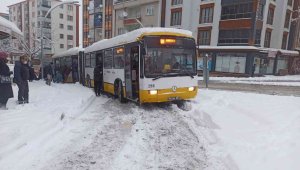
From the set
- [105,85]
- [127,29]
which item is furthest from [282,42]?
[105,85]

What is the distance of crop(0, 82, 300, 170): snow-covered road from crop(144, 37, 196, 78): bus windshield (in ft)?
4.76

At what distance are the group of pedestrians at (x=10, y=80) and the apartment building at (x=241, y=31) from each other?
26.9 m

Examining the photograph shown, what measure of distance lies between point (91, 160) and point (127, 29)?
44.9 m

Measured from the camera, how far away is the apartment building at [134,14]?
141ft

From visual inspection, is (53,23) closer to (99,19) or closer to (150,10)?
(99,19)

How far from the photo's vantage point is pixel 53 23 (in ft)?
252

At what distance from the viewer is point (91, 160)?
489 cm

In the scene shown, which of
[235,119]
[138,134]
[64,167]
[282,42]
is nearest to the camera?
[64,167]

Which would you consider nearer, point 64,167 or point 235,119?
point 64,167

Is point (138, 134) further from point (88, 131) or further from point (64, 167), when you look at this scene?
point (64, 167)

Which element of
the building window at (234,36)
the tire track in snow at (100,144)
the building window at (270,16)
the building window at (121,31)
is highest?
the building window at (270,16)

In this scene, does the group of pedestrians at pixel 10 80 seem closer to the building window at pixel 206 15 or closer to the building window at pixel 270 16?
the building window at pixel 206 15

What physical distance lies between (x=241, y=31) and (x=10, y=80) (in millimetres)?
28919

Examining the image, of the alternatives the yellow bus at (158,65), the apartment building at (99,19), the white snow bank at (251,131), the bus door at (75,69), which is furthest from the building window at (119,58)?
the apartment building at (99,19)
